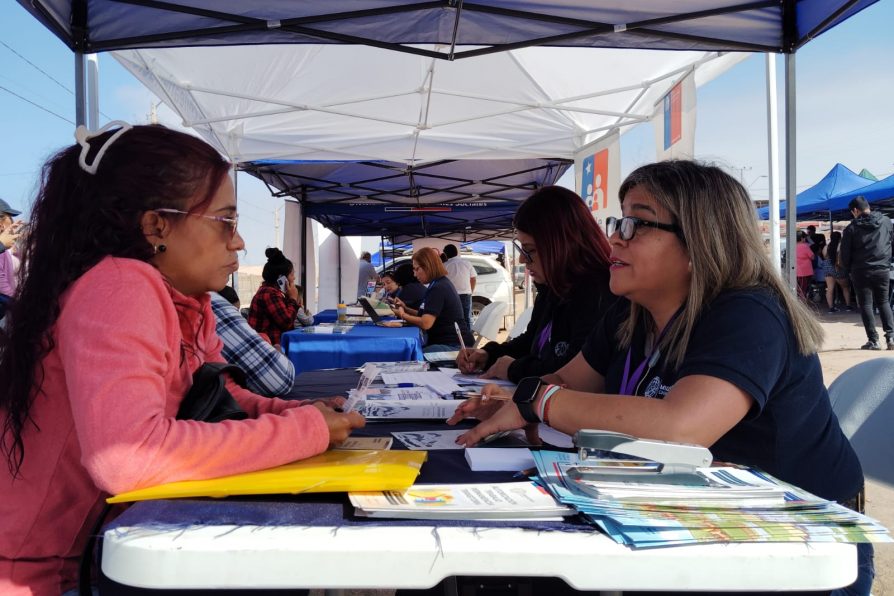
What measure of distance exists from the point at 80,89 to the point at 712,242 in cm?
269

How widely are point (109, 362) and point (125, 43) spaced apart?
2.65 meters

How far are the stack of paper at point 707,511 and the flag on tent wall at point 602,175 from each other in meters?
4.99

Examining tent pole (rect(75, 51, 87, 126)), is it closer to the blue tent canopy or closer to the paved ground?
the blue tent canopy

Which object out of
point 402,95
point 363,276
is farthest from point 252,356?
point 363,276

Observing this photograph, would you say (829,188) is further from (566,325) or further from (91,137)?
(91,137)

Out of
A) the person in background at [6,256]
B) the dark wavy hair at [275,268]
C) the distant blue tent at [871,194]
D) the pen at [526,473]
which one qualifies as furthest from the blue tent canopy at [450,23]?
Answer: the distant blue tent at [871,194]

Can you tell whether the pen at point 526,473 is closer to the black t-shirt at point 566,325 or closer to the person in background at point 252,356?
the black t-shirt at point 566,325

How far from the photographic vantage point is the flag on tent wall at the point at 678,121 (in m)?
4.22

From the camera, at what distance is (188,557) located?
30.0 inches

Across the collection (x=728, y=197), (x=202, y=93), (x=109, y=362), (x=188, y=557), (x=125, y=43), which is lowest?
(x=188, y=557)

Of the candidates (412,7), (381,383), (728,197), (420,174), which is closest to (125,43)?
(412,7)

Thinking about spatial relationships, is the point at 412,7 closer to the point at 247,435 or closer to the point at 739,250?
the point at 739,250

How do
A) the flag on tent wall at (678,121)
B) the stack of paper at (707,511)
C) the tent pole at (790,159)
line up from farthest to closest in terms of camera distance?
the flag on tent wall at (678,121) → the tent pole at (790,159) → the stack of paper at (707,511)

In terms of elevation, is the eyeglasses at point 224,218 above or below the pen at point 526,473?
above
